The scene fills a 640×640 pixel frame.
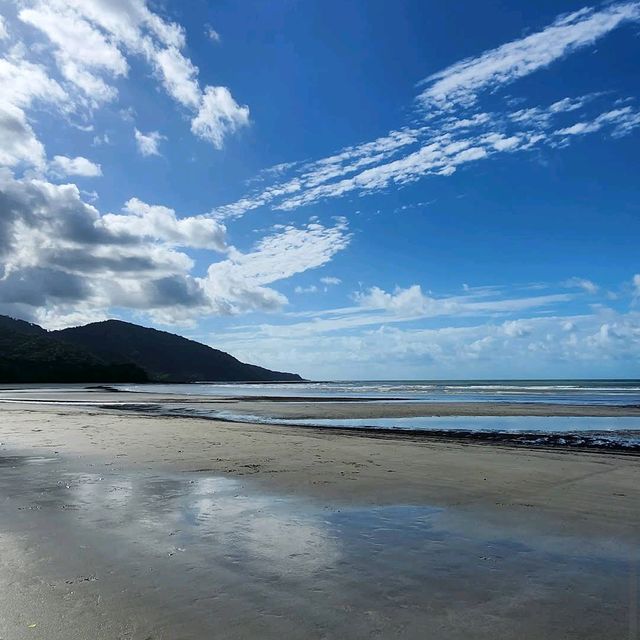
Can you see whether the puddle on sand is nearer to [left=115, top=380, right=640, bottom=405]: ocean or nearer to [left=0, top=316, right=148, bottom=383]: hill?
[left=115, top=380, right=640, bottom=405]: ocean

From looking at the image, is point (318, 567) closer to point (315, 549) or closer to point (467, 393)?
point (315, 549)

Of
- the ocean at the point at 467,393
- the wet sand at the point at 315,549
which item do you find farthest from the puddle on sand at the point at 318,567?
the ocean at the point at 467,393

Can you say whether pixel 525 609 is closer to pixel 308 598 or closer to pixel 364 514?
pixel 308 598

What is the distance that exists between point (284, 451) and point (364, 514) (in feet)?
25.4

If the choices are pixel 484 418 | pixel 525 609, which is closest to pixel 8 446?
pixel 525 609

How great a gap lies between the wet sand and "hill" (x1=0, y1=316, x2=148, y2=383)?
133323 mm

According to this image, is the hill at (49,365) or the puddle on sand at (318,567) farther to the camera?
the hill at (49,365)

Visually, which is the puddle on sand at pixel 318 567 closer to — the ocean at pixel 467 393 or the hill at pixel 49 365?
the ocean at pixel 467 393

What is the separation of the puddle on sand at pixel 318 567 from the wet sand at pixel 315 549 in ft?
0.09

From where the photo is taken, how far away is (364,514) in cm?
879

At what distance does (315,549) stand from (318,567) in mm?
674

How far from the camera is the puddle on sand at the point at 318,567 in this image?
Answer: 4.83 metres

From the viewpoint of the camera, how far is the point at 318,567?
624 cm

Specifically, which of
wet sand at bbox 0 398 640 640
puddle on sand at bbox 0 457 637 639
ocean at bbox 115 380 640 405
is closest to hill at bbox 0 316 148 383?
ocean at bbox 115 380 640 405
